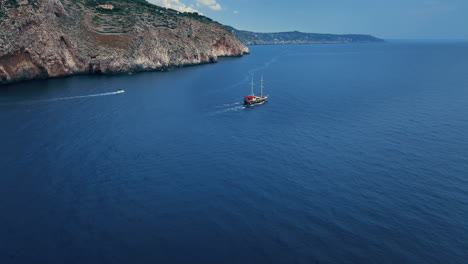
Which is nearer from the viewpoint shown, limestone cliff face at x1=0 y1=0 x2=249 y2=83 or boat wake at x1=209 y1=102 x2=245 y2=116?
boat wake at x1=209 y1=102 x2=245 y2=116

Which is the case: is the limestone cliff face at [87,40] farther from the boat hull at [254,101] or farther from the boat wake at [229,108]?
the boat hull at [254,101]

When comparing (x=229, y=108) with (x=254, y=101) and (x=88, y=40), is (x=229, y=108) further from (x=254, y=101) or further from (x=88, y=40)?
(x=88, y=40)

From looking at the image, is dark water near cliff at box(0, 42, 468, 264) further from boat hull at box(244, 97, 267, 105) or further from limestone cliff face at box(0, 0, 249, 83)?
limestone cliff face at box(0, 0, 249, 83)

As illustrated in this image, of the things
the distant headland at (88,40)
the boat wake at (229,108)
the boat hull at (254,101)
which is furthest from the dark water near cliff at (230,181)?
the distant headland at (88,40)

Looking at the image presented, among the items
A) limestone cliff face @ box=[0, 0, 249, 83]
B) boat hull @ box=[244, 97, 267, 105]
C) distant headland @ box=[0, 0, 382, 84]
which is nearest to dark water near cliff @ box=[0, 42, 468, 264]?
boat hull @ box=[244, 97, 267, 105]

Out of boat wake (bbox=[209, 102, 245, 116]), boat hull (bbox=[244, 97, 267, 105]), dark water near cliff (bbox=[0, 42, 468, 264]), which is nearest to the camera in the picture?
dark water near cliff (bbox=[0, 42, 468, 264])

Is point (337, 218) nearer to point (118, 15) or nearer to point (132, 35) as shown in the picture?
point (132, 35)
